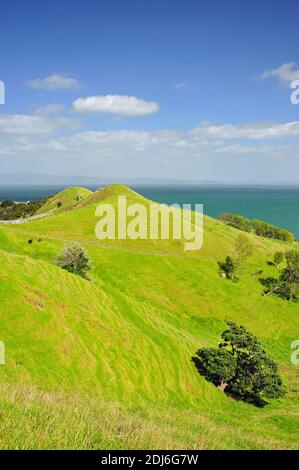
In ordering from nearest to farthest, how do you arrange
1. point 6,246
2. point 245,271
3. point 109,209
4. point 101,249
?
1. point 6,246
2. point 101,249
3. point 245,271
4. point 109,209

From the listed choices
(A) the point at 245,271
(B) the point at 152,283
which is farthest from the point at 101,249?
(A) the point at 245,271

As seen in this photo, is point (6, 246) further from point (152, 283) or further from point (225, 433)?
point (225, 433)
